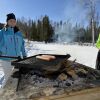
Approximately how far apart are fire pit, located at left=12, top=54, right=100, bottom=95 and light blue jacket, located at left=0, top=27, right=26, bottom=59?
1430mm

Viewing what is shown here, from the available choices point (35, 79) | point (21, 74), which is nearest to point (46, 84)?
point (35, 79)

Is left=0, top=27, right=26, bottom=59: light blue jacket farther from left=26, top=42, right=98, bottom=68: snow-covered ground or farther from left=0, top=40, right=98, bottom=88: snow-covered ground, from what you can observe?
left=26, top=42, right=98, bottom=68: snow-covered ground

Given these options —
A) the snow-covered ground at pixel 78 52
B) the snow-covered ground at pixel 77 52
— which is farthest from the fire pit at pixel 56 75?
the snow-covered ground at pixel 78 52

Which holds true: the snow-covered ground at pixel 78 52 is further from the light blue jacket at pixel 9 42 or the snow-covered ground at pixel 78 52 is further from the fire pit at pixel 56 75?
the fire pit at pixel 56 75

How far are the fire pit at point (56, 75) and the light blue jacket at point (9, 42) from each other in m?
1.43

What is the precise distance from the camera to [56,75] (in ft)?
14.2

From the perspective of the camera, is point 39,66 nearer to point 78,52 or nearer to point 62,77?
point 62,77

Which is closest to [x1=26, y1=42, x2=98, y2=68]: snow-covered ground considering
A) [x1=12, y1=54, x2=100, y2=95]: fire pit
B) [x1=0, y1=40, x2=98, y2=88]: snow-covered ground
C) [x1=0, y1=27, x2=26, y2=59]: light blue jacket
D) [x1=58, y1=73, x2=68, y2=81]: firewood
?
[x1=0, y1=40, x2=98, y2=88]: snow-covered ground

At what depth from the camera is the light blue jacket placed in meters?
6.07

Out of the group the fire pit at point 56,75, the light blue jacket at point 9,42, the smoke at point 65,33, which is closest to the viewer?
the fire pit at point 56,75

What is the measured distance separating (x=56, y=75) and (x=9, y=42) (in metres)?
2.03

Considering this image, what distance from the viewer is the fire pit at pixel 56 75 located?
13.2 ft

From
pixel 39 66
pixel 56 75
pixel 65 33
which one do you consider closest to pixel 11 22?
pixel 39 66

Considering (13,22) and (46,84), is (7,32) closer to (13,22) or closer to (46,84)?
(13,22)
